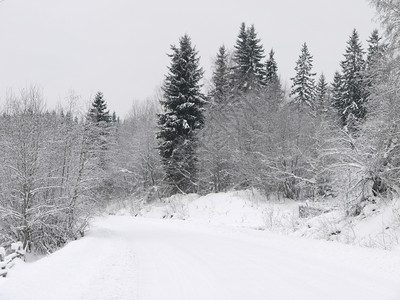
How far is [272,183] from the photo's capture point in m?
29.7

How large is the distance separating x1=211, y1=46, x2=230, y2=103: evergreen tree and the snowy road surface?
1236 inches

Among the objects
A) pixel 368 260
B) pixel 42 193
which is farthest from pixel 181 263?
pixel 42 193

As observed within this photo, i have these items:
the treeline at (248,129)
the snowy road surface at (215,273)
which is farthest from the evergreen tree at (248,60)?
the snowy road surface at (215,273)

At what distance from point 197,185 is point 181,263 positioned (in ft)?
82.5

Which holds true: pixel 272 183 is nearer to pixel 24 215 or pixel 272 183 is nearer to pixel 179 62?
pixel 179 62

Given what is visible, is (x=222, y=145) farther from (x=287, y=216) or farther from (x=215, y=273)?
(x=215, y=273)

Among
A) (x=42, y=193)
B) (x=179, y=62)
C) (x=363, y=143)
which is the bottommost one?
(x=42, y=193)

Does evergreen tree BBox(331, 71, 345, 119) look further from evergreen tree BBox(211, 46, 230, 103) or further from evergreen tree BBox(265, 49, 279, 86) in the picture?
evergreen tree BBox(211, 46, 230, 103)

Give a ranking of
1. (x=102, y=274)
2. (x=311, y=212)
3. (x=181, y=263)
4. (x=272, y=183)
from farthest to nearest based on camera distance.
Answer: (x=272, y=183) → (x=311, y=212) → (x=181, y=263) → (x=102, y=274)

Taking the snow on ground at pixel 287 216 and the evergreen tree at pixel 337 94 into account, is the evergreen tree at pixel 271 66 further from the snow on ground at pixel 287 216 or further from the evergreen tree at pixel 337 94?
the snow on ground at pixel 287 216

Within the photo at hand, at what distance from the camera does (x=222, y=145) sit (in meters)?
33.7

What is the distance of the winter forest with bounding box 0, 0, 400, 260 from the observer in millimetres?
17016

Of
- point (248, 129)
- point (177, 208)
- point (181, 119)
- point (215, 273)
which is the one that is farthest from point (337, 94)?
point (215, 273)

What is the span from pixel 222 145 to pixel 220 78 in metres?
14.2
